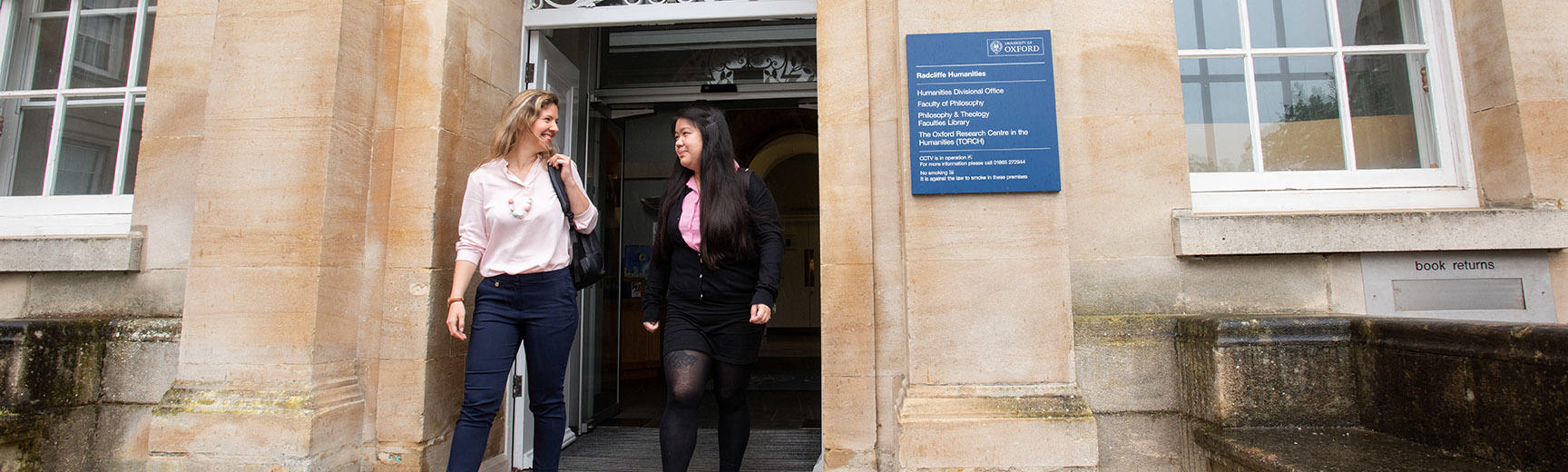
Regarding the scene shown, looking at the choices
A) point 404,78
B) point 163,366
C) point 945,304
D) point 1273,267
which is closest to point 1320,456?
point 1273,267

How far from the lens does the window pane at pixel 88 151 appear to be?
3846mm

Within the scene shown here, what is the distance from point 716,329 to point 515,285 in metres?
0.81

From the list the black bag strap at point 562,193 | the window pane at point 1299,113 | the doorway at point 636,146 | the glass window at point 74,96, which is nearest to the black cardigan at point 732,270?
the black bag strap at point 562,193

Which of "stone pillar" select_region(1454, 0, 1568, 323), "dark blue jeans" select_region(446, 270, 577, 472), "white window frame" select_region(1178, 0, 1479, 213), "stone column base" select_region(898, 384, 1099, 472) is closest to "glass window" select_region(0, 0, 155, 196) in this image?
"dark blue jeans" select_region(446, 270, 577, 472)

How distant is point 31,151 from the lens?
3.99 meters

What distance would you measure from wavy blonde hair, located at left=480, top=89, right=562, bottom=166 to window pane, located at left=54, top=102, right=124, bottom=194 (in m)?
2.55

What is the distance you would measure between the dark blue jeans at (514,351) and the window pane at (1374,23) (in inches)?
153

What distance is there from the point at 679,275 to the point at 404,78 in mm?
1682

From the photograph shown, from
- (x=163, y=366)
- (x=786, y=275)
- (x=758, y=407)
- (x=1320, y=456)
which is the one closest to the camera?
(x=1320, y=456)

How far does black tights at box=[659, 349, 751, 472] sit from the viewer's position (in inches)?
113

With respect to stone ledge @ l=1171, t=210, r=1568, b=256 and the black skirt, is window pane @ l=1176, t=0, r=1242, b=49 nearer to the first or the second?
stone ledge @ l=1171, t=210, r=1568, b=256

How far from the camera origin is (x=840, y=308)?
3.09 m

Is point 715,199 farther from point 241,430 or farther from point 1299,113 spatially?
point 1299,113

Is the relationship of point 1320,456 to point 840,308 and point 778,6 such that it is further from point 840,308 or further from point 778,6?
point 778,6
